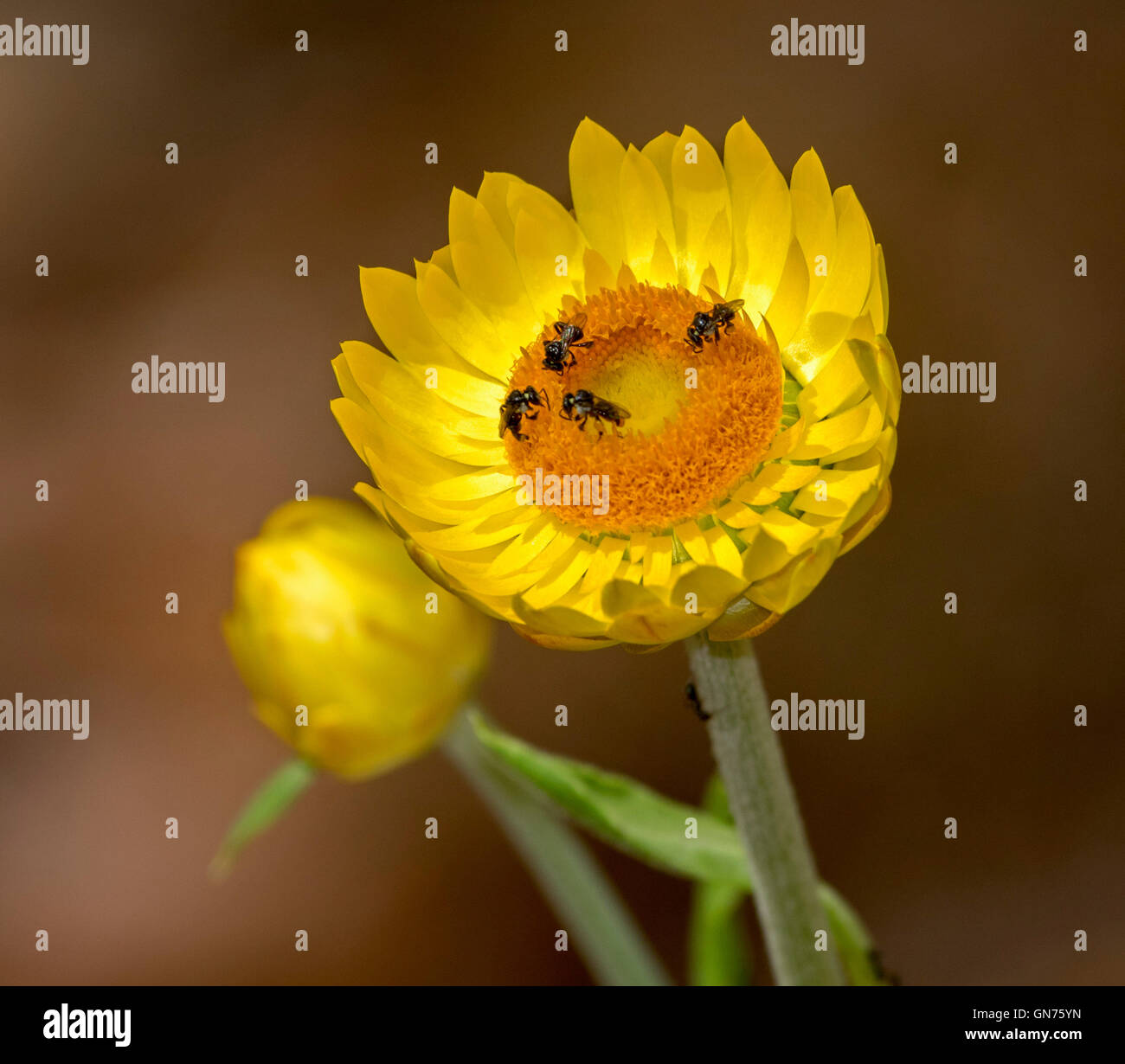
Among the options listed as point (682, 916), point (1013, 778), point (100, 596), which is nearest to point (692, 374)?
point (1013, 778)

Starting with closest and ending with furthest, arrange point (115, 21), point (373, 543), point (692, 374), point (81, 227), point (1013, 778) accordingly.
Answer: point (692, 374) < point (373, 543) < point (1013, 778) < point (115, 21) < point (81, 227)

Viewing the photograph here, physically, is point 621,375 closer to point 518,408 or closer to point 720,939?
point 518,408

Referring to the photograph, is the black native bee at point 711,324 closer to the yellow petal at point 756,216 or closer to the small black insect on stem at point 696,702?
the yellow petal at point 756,216

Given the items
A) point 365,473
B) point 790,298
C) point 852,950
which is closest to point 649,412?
point 790,298

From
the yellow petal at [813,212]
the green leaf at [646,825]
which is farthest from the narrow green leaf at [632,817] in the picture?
Result: the yellow petal at [813,212]

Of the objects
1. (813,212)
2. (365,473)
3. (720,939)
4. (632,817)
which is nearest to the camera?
(813,212)

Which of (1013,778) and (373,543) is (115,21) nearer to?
(373,543)

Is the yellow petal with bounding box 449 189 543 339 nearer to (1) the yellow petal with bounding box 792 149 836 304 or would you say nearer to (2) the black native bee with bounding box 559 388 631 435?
(2) the black native bee with bounding box 559 388 631 435
